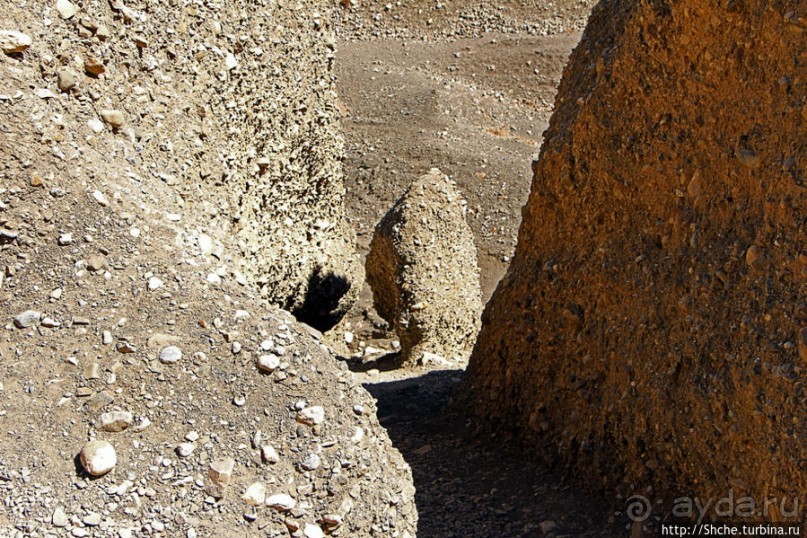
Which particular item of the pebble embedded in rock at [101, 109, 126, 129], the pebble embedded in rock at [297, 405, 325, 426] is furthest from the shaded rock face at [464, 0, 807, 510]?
the pebble embedded in rock at [101, 109, 126, 129]

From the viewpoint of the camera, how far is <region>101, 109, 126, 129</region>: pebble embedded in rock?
4.75 meters

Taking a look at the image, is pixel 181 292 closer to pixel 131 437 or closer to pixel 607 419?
pixel 131 437

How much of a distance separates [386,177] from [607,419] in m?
11.3

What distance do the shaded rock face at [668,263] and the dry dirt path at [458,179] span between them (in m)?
0.29

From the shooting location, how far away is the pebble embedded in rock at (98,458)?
Result: 3426mm

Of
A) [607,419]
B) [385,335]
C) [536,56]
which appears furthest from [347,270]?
[536,56]

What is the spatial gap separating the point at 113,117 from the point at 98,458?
81.0 inches

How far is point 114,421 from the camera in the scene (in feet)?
11.8

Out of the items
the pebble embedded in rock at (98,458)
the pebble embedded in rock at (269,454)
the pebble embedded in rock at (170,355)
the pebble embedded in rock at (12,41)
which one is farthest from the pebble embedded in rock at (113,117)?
the pebble embedded in rock at (269,454)

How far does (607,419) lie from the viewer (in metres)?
4.41

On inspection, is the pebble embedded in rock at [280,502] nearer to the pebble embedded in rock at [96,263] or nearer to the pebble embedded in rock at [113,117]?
the pebble embedded in rock at [96,263]

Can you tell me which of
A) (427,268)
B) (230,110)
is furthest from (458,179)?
(230,110)

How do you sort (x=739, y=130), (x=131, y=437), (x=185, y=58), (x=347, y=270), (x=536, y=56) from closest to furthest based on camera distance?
(x=131, y=437)
(x=739, y=130)
(x=185, y=58)
(x=347, y=270)
(x=536, y=56)

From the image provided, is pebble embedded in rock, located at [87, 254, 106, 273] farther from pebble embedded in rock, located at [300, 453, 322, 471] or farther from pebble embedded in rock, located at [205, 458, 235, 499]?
pebble embedded in rock, located at [300, 453, 322, 471]
